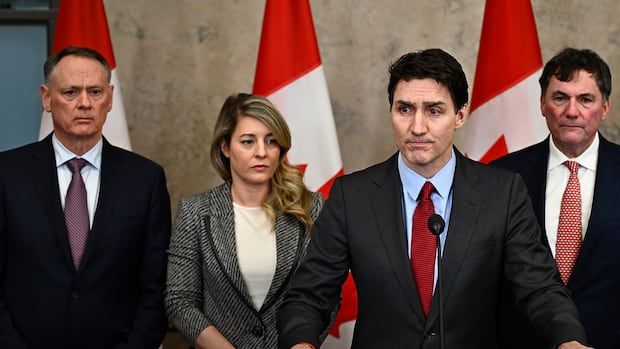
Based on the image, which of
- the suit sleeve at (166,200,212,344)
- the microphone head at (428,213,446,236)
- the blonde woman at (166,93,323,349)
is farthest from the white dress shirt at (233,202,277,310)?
the microphone head at (428,213,446,236)

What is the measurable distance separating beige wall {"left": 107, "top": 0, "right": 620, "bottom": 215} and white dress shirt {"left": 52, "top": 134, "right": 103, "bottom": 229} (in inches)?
50.1

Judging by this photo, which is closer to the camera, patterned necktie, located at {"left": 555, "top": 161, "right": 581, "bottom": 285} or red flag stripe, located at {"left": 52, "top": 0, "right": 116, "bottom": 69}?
patterned necktie, located at {"left": 555, "top": 161, "right": 581, "bottom": 285}

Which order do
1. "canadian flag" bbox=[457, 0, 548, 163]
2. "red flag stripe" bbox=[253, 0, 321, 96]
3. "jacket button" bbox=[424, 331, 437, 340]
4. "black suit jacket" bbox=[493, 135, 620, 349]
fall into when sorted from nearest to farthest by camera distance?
"jacket button" bbox=[424, 331, 437, 340]
"black suit jacket" bbox=[493, 135, 620, 349]
"canadian flag" bbox=[457, 0, 548, 163]
"red flag stripe" bbox=[253, 0, 321, 96]

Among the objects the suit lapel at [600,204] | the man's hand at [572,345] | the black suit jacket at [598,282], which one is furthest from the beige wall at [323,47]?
the man's hand at [572,345]

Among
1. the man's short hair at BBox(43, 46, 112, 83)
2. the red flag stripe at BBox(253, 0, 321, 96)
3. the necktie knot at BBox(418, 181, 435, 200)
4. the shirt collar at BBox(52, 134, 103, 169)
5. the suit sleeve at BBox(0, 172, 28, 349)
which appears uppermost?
the red flag stripe at BBox(253, 0, 321, 96)

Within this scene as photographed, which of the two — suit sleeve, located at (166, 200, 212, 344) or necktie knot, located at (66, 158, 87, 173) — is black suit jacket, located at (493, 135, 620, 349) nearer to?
suit sleeve, located at (166, 200, 212, 344)

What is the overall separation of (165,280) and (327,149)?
0.98 m

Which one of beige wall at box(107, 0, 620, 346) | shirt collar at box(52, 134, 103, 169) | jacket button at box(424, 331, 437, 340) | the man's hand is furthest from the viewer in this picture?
beige wall at box(107, 0, 620, 346)

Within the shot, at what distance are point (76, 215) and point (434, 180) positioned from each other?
4.31 ft

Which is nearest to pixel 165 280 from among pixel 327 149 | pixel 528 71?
pixel 327 149

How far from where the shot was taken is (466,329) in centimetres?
236

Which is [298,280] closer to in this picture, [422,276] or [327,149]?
[422,276]

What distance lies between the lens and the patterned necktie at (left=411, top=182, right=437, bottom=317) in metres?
2.35

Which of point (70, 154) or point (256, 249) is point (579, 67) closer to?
point (256, 249)
